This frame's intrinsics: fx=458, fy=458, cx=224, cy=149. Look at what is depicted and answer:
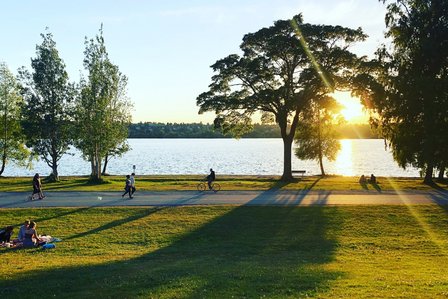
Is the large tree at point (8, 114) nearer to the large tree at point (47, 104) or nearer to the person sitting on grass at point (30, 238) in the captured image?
the large tree at point (47, 104)

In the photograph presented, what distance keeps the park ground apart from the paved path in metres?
Result: 1.65

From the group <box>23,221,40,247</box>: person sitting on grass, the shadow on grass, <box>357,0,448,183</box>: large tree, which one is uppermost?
<box>357,0,448,183</box>: large tree

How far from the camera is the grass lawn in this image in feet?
44.4

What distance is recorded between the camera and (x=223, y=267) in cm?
1681

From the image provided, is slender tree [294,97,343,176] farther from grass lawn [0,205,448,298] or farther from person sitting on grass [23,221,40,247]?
person sitting on grass [23,221,40,247]

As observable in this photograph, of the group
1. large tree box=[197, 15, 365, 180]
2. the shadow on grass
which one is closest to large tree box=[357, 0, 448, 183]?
large tree box=[197, 15, 365, 180]

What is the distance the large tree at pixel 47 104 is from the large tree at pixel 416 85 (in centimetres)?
2963

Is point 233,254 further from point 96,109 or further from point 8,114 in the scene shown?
point 8,114

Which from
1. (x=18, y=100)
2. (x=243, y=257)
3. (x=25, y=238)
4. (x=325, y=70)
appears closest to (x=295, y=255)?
(x=243, y=257)

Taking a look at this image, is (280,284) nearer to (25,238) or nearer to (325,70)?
(25,238)

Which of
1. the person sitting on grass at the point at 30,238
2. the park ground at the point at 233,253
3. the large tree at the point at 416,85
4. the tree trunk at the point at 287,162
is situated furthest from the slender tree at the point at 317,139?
the person sitting on grass at the point at 30,238

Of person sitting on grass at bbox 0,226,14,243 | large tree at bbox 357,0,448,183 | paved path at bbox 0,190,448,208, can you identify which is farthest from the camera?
large tree at bbox 357,0,448,183

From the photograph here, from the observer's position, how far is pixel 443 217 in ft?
86.1

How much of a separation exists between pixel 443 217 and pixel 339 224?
21.2ft
